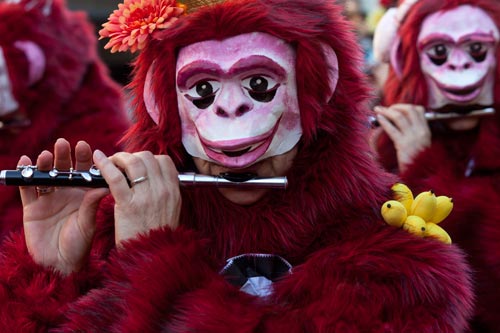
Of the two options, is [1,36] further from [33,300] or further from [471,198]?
[471,198]

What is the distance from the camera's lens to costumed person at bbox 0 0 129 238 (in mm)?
3031

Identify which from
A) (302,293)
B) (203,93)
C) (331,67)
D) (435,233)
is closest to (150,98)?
(203,93)

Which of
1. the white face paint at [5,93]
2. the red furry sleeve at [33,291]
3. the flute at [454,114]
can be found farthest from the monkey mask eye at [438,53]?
the white face paint at [5,93]

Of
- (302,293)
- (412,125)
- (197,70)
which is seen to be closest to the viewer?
(302,293)

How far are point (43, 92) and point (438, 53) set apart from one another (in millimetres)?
1477

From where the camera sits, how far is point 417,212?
187 centimetres

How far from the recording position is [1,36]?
3.04 metres

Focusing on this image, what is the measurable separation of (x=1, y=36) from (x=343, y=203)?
5.72 feet

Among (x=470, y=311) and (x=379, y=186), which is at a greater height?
(x=379, y=186)

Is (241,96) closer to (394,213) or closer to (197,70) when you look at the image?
(197,70)

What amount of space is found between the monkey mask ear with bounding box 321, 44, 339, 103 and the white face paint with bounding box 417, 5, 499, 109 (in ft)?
2.89

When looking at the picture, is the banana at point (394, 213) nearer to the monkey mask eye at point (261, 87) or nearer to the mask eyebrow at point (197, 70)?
the monkey mask eye at point (261, 87)

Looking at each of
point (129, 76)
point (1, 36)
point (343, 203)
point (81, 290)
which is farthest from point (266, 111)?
point (1, 36)

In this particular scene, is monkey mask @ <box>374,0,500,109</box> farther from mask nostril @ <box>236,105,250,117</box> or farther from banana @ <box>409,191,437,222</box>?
mask nostril @ <box>236,105,250,117</box>
